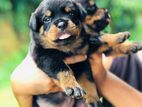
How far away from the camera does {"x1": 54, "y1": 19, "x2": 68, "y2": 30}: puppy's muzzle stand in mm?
2311

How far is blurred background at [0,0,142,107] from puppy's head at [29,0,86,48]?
2.30m

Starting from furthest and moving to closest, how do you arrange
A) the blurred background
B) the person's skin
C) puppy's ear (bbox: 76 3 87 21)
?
1. the blurred background
2. the person's skin
3. puppy's ear (bbox: 76 3 87 21)

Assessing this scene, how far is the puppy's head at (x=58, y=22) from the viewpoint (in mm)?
2330


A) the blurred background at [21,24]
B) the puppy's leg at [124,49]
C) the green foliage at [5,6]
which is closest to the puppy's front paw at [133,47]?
the puppy's leg at [124,49]

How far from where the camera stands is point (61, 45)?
2.39 meters

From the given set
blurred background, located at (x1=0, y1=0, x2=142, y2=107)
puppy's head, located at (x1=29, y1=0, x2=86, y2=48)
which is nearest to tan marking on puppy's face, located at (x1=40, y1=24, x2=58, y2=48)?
puppy's head, located at (x1=29, y1=0, x2=86, y2=48)

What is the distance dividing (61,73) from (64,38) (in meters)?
0.16

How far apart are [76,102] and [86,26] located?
1.10 feet

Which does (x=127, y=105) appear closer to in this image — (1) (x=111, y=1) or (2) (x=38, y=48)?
(2) (x=38, y=48)

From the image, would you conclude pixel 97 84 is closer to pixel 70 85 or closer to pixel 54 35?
pixel 70 85

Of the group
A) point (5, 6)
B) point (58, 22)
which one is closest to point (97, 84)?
point (58, 22)

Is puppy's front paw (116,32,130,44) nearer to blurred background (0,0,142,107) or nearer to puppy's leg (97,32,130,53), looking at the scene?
puppy's leg (97,32,130,53)

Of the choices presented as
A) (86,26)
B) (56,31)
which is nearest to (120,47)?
(86,26)

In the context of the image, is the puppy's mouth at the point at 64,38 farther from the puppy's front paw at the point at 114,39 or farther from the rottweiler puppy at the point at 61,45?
the puppy's front paw at the point at 114,39
